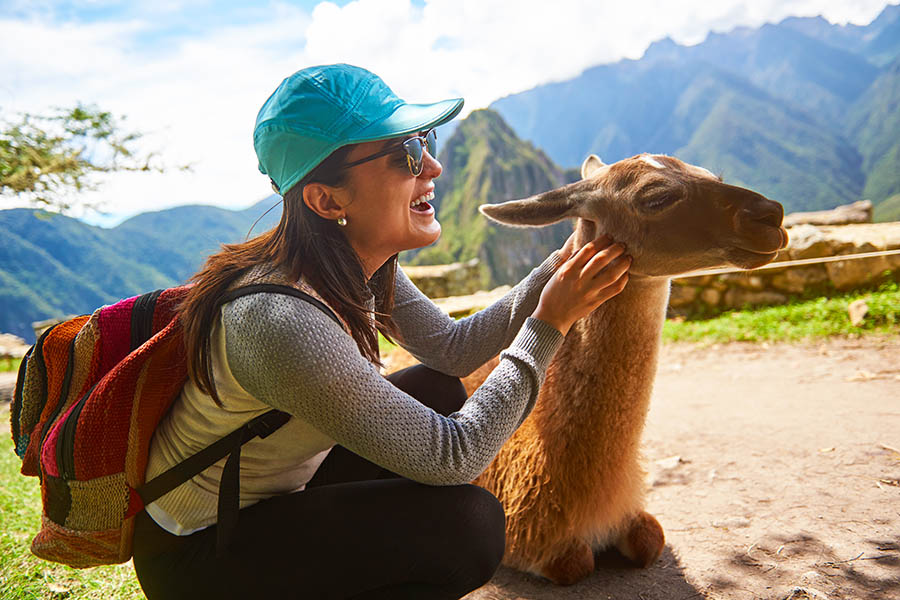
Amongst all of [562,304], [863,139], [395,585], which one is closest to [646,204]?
[562,304]

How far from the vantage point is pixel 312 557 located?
4.75 ft

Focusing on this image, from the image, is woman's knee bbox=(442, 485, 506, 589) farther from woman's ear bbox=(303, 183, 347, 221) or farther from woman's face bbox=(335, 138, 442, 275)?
woman's ear bbox=(303, 183, 347, 221)

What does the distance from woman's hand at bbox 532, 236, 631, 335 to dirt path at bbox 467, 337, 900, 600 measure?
3.61 feet

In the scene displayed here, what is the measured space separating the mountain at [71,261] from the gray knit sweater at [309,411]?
3931mm

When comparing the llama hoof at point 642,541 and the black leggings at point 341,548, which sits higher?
the black leggings at point 341,548

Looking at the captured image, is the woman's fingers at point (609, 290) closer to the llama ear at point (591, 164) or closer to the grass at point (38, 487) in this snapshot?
the llama ear at point (591, 164)

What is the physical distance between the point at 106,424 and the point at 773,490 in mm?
2789

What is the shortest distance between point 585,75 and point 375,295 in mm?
130942

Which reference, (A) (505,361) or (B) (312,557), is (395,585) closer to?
(B) (312,557)

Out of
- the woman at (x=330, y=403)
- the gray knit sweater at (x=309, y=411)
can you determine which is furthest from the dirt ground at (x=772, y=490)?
the gray knit sweater at (x=309, y=411)

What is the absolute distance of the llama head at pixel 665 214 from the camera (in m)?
1.66

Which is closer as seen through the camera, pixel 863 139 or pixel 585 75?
pixel 863 139

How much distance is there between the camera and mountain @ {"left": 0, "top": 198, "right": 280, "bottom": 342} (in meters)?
7.08

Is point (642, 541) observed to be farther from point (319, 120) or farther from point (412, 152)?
point (319, 120)
